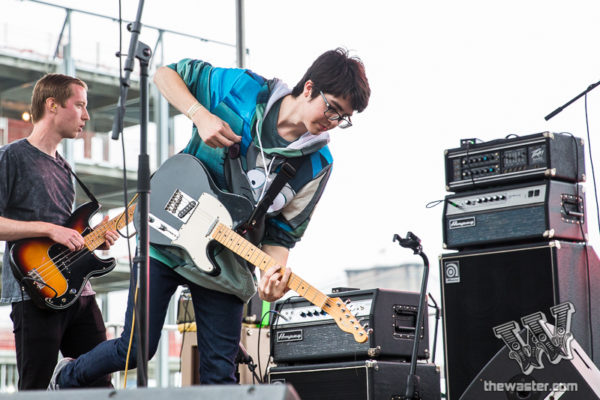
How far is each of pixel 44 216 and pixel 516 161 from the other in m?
1.91

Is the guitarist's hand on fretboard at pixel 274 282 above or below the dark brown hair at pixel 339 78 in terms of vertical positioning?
below

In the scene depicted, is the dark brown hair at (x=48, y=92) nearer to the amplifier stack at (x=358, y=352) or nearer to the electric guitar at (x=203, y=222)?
the electric guitar at (x=203, y=222)

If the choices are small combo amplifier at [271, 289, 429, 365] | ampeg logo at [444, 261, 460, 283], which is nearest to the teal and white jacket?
small combo amplifier at [271, 289, 429, 365]

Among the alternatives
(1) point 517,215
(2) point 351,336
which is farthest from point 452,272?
(2) point 351,336

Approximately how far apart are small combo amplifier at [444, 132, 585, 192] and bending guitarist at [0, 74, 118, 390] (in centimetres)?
150

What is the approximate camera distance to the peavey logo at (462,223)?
11.1ft

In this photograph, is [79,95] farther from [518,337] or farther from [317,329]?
[518,337]

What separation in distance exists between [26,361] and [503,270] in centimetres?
188

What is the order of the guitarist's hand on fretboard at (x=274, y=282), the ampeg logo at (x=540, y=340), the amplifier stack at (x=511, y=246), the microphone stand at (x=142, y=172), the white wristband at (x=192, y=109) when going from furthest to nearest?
the amplifier stack at (x=511, y=246) < the ampeg logo at (x=540, y=340) < the white wristband at (x=192, y=109) < the guitarist's hand on fretboard at (x=274, y=282) < the microphone stand at (x=142, y=172)

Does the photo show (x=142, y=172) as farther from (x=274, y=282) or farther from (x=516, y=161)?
(x=516, y=161)

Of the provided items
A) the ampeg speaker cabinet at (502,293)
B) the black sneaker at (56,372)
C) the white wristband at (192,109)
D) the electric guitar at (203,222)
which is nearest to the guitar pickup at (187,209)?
the electric guitar at (203,222)

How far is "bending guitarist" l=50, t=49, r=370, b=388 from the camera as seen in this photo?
Result: 2.68 m

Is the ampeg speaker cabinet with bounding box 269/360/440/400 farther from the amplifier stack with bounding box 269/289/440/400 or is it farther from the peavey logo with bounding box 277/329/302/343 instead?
the peavey logo with bounding box 277/329/302/343

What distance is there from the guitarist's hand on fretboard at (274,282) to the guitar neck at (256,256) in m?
0.03
